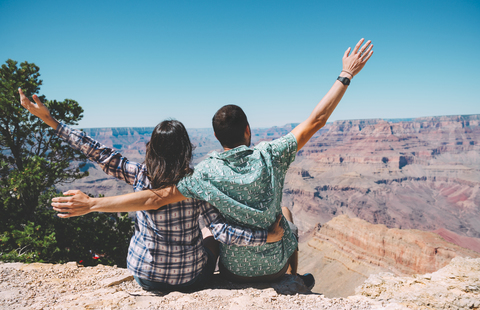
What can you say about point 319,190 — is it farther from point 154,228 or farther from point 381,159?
point 154,228

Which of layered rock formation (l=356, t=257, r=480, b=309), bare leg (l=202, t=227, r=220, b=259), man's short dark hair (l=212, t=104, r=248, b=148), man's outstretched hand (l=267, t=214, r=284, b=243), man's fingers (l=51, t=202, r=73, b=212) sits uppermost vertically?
man's short dark hair (l=212, t=104, r=248, b=148)

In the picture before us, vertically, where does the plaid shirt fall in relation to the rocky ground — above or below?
above

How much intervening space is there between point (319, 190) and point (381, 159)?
4770 centimetres

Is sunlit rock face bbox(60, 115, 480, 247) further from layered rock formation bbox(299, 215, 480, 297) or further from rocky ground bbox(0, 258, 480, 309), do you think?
rocky ground bbox(0, 258, 480, 309)

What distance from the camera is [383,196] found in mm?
94125

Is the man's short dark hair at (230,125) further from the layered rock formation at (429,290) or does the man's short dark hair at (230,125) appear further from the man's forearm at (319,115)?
the layered rock formation at (429,290)

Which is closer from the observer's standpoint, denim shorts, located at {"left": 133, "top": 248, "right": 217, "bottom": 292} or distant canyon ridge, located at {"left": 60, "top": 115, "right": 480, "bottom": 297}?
denim shorts, located at {"left": 133, "top": 248, "right": 217, "bottom": 292}

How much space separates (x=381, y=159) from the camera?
406ft

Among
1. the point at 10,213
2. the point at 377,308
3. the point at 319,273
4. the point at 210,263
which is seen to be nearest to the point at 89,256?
the point at 10,213

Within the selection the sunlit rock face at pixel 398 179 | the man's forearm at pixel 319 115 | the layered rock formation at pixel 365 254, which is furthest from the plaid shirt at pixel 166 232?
the sunlit rock face at pixel 398 179

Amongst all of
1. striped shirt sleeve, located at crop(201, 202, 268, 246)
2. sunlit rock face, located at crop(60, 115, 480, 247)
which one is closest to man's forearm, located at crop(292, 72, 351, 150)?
striped shirt sleeve, located at crop(201, 202, 268, 246)

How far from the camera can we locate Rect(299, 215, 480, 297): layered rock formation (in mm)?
27750

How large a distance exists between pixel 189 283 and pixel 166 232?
2.05 feet

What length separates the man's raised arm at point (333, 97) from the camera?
6.71 feet
